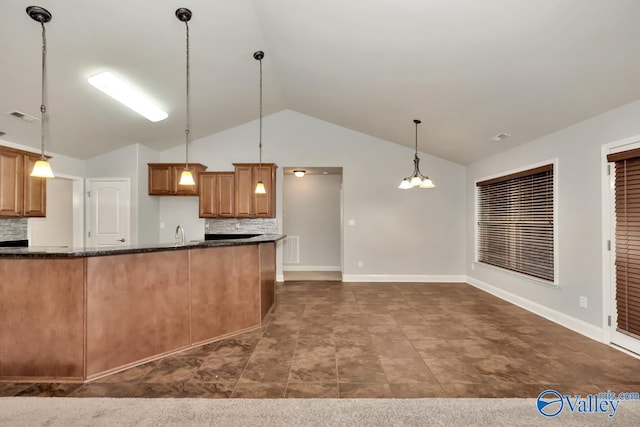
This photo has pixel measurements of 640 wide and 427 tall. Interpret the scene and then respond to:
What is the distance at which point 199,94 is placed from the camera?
4562 millimetres

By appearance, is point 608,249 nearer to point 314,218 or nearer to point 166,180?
point 314,218

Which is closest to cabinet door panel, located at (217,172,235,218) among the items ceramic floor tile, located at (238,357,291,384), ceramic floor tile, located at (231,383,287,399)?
ceramic floor tile, located at (238,357,291,384)

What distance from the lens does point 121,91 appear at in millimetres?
3152

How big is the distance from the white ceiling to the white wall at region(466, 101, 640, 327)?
17 centimetres

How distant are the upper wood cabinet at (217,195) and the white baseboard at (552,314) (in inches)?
194

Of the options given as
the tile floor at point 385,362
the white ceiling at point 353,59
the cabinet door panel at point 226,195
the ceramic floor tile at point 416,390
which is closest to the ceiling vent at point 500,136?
the white ceiling at point 353,59

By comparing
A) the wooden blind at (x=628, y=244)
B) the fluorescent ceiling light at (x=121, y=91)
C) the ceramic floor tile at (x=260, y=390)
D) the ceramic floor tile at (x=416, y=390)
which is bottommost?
the ceramic floor tile at (x=416, y=390)

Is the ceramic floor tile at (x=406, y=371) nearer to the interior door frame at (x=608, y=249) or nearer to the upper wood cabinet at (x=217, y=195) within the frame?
the interior door frame at (x=608, y=249)

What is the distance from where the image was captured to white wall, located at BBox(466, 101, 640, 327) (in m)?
3.18

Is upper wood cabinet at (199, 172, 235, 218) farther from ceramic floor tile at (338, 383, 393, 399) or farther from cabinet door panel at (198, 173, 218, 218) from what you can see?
ceramic floor tile at (338, 383, 393, 399)

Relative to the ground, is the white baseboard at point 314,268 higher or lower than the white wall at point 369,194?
lower

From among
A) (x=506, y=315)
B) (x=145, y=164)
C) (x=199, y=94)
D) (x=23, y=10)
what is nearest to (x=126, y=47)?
(x=23, y=10)

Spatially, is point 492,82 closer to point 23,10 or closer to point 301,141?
point 301,141

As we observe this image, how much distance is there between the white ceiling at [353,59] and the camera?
2.43 meters
